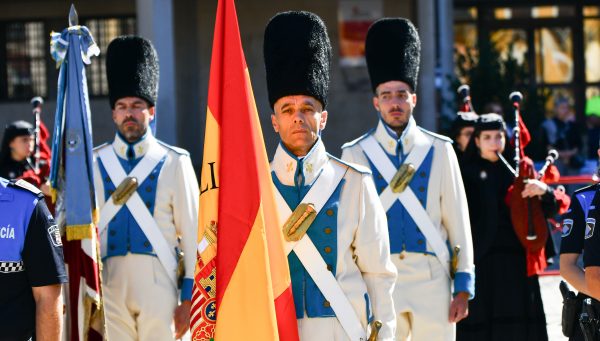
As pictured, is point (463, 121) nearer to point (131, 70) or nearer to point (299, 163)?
point (131, 70)

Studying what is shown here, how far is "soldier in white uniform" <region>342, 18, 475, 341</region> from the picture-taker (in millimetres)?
7480

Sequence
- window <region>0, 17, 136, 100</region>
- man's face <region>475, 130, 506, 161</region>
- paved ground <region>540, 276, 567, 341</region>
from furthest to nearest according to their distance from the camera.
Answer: window <region>0, 17, 136, 100</region>, paved ground <region>540, 276, 567, 341</region>, man's face <region>475, 130, 506, 161</region>

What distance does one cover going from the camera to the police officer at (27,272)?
534cm

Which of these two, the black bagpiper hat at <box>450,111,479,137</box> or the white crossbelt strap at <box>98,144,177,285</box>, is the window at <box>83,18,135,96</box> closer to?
the black bagpiper hat at <box>450,111,479,137</box>

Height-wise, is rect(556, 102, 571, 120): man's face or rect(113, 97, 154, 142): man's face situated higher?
rect(113, 97, 154, 142): man's face

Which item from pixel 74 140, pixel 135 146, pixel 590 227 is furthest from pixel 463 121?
pixel 590 227

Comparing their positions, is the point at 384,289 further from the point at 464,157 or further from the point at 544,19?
the point at 544,19

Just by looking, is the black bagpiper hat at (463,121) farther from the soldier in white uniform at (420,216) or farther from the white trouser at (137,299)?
the white trouser at (137,299)

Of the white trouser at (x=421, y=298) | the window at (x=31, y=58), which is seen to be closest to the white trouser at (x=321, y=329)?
the white trouser at (x=421, y=298)

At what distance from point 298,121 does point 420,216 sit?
210cm

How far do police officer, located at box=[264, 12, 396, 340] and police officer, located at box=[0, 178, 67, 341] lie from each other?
1014 mm

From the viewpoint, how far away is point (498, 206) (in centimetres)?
903

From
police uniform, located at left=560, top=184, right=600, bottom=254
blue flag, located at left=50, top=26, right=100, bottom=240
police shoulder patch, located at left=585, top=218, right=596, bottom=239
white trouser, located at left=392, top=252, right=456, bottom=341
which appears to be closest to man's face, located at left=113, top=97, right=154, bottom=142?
blue flag, located at left=50, top=26, right=100, bottom=240

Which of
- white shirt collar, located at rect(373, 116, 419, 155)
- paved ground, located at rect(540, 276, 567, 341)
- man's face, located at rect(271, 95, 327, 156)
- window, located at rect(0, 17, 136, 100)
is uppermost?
window, located at rect(0, 17, 136, 100)
